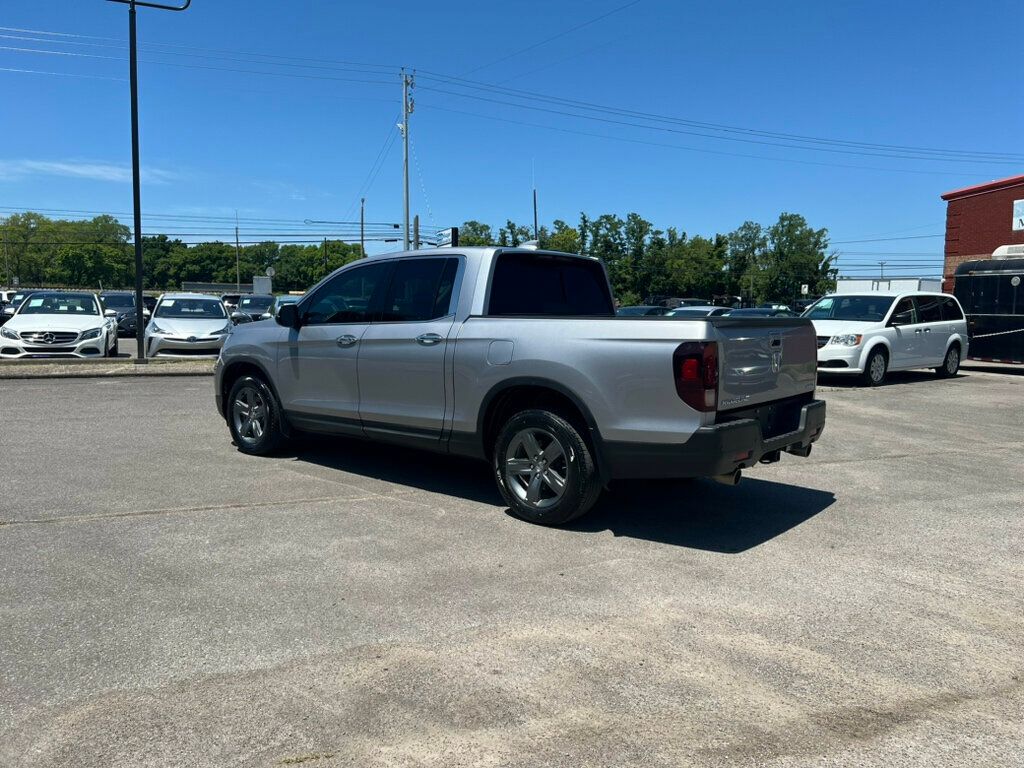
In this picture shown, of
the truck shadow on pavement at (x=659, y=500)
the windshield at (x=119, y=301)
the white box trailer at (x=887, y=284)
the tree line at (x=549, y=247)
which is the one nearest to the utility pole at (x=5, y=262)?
the tree line at (x=549, y=247)

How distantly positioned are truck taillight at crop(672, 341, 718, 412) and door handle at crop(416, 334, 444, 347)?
6.36ft

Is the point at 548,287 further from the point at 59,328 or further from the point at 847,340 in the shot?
the point at 59,328

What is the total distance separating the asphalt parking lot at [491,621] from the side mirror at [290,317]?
1.31m

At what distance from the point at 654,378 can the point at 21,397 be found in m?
10.2

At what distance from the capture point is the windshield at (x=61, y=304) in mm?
16109

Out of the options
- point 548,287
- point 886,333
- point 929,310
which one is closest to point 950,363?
point 929,310

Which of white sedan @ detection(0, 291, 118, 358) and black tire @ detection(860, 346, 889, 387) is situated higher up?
white sedan @ detection(0, 291, 118, 358)

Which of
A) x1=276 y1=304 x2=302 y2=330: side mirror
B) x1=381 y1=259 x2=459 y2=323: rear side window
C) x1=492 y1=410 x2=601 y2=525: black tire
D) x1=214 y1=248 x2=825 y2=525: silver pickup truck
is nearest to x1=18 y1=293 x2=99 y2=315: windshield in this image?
x1=214 y1=248 x2=825 y2=525: silver pickup truck

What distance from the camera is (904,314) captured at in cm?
1514

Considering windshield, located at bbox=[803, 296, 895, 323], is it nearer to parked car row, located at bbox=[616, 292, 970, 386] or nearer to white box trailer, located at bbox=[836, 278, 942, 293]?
parked car row, located at bbox=[616, 292, 970, 386]

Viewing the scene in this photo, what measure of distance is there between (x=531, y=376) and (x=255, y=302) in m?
26.5

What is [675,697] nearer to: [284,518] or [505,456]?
[505,456]

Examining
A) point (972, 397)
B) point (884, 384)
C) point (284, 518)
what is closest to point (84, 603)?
point (284, 518)

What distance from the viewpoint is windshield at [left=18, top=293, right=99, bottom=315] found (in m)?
16.1
